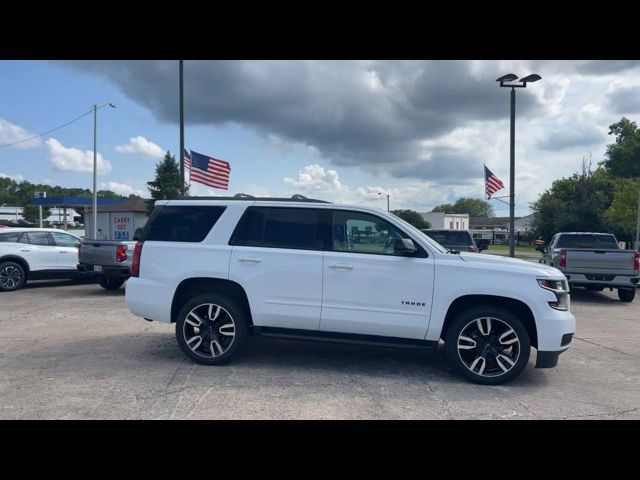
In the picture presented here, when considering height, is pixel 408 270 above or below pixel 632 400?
above

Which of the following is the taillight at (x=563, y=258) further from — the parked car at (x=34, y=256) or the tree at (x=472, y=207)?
the tree at (x=472, y=207)

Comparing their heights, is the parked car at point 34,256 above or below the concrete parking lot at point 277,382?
above

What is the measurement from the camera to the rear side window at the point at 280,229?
19.0 ft

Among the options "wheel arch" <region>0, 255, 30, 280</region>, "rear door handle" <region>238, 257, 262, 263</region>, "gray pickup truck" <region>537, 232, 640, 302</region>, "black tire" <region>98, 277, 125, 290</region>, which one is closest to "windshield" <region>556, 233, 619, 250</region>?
"gray pickup truck" <region>537, 232, 640, 302</region>

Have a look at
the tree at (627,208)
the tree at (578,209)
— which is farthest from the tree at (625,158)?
the tree at (627,208)

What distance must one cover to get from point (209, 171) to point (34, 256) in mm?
6464

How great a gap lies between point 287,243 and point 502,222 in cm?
12609

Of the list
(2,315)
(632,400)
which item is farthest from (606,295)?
(2,315)

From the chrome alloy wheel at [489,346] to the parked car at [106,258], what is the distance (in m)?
8.78

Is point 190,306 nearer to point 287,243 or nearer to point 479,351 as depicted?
point 287,243

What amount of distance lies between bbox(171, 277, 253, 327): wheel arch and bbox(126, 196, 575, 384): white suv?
0.01 meters

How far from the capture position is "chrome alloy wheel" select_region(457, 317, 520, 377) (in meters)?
5.35

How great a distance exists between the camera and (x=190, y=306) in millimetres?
5805

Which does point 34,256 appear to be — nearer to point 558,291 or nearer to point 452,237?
point 452,237
